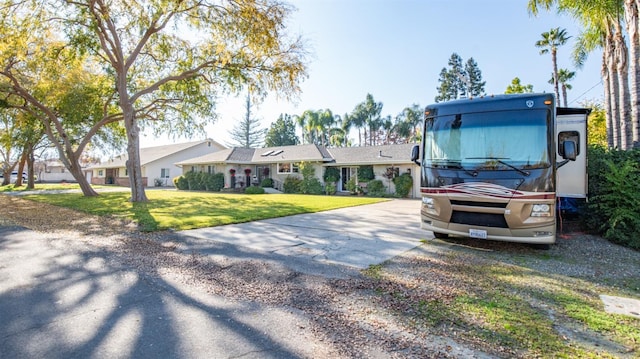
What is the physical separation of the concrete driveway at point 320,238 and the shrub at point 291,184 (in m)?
14.7

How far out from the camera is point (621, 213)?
20.5ft

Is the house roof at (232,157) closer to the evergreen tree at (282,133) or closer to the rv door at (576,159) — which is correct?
the rv door at (576,159)

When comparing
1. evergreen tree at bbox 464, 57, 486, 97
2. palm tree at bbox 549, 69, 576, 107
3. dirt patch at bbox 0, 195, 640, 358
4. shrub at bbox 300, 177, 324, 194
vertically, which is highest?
A: evergreen tree at bbox 464, 57, 486, 97

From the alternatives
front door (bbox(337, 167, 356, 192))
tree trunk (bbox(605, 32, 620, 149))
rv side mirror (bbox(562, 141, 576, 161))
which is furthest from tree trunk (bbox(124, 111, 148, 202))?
tree trunk (bbox(605, 32, 620, 149))

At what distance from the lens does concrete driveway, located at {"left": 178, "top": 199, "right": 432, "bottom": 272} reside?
591 cm

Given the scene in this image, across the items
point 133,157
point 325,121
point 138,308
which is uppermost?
point 325,121

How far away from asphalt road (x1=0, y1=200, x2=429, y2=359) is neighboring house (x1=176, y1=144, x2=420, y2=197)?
15815mm

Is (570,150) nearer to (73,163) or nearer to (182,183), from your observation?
(73,163)

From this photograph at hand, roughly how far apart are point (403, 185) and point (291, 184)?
9.11 metres

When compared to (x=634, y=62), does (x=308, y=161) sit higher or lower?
lower

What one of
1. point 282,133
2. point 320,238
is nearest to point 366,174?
point 320,238

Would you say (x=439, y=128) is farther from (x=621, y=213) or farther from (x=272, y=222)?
(x=272, y=222)

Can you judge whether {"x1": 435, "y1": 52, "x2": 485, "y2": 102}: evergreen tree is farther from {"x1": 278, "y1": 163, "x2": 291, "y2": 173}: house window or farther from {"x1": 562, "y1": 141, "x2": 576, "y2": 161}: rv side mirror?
{"x1": 562, "y1": 141, "x2": 576, "y2": 161}: rv side mirror

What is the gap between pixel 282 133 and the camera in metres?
56.6
